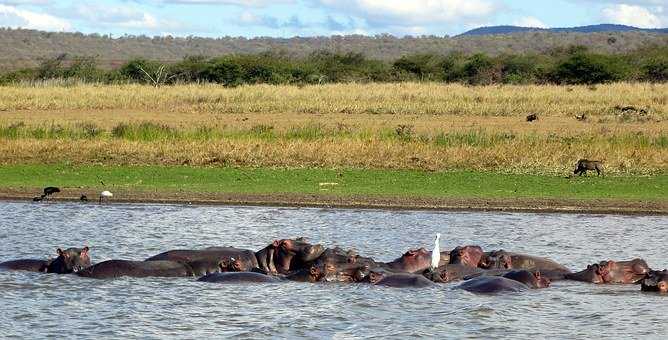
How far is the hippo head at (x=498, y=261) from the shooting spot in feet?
49.3

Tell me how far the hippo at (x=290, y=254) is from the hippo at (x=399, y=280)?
0.83 m

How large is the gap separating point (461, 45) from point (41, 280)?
3944 inches

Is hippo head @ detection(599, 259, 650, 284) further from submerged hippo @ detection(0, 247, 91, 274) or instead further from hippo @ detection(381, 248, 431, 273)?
submerged hippo @ detection(0, 247, 91, 274)

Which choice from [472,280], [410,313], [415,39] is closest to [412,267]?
[472,280]

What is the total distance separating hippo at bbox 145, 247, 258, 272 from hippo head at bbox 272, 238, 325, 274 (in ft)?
0.99

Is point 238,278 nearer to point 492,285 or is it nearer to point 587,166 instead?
point 492,285

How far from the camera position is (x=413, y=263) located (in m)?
15.0

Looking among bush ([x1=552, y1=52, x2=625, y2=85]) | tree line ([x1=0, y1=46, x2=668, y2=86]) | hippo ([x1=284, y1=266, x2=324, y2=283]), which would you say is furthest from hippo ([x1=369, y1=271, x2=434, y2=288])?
bush ([x1=552, y1=52, x2=625, y2=85])

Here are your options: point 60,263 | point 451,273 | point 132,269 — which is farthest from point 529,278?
point 60,263

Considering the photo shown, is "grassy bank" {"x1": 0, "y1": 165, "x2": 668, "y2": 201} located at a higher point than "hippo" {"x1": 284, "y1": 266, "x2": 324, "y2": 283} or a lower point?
higher

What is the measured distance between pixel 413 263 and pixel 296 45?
11620 cm

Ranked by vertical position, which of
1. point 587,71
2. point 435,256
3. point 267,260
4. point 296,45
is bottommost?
point 267,260

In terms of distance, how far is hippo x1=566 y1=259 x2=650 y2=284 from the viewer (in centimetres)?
1455

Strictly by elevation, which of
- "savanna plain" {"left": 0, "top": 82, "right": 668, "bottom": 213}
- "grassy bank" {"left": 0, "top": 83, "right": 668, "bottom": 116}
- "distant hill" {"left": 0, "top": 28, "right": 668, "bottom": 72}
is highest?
"distant hill" {"left": 0, "top": 28, "right": 668, "bottom": 72}
